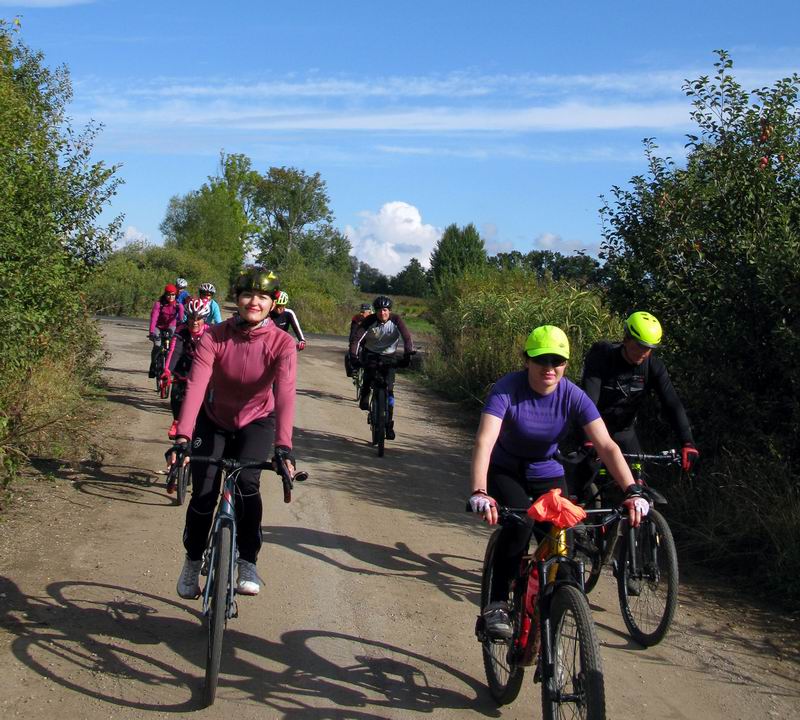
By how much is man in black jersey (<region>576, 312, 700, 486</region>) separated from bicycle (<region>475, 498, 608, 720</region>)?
189 centimetres

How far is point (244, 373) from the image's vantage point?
17.9 feet

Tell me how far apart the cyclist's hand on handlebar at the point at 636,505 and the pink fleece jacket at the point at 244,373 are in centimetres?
185

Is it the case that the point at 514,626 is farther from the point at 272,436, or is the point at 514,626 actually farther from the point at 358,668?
the point at 272,436

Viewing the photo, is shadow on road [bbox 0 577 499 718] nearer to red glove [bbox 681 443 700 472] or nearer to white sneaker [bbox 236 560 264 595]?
white sneaker [bbox 236 560 264 595]

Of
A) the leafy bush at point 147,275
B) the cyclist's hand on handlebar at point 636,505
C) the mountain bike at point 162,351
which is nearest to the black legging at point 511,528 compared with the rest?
the cyclist's hand on handlebar at point 636,505

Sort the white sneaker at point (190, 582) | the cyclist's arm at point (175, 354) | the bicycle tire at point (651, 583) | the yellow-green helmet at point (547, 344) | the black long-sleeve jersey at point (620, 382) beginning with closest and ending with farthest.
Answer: the yellow-green helmet at point (547, 344) → the white sneaker at point (190, 582) → the bicycle tire at point (651, 583) → the black long-sleeve jersey at point (620, 382) → the cyclist's arm at point (175, 354)

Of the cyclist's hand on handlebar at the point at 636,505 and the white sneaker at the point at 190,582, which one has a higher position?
the cyclist's hand on handlebar at the point at 636,505

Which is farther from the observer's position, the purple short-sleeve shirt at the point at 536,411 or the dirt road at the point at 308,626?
the purple short-sleeve shirt at the point at 536,411

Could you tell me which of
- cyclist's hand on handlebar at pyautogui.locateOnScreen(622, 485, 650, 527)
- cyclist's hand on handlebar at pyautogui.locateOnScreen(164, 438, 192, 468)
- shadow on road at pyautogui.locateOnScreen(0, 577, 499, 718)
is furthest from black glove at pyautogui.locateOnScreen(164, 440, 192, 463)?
cyclist's hand on handlebar at pyautogui.locateOnScreen(622, 485, 650, 527)

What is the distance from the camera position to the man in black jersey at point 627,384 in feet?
21.5

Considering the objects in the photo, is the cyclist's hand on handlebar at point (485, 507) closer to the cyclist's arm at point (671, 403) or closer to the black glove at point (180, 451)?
the black glove at point (180, 451)

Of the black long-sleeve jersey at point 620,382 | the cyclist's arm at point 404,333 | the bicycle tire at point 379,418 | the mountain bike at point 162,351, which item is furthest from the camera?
the mountain bike at point 162,351

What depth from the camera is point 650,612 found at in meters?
5.93

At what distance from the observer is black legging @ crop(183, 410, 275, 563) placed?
538cm
